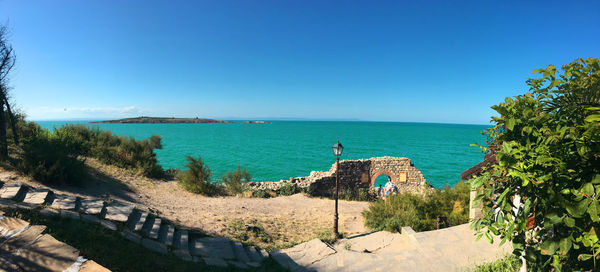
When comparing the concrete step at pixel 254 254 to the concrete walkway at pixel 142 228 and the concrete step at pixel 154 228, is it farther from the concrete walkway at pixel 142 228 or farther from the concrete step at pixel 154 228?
the concrete step at pixel 154 228

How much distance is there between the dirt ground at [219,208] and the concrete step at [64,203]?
7.11 ft

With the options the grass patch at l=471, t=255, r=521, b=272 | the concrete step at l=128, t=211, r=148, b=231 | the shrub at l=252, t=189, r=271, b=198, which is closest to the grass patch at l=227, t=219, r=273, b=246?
the concrete step at l=128, t=211, r=148, b=231

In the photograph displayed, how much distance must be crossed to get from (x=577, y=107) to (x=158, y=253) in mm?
5944

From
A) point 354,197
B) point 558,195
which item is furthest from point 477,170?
point 354,197

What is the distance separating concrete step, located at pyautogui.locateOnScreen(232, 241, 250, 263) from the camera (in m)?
5.44

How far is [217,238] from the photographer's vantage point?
6.39 m

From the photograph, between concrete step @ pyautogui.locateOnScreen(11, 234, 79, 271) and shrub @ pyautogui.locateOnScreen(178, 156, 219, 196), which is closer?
concrete step @ pyautogui.locateOnScreen(11, 234, 79, 271)

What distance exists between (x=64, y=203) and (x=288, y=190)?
11.1 meters

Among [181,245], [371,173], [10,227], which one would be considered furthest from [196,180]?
[371,173]

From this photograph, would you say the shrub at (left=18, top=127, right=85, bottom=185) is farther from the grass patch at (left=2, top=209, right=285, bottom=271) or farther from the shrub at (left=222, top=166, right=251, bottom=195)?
the shrub at (left=222, top=166, right=251, bottom=195)

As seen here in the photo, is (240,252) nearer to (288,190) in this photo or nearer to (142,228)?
(142,228)

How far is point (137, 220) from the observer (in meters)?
5.85

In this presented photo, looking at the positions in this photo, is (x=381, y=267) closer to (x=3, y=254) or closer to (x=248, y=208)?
(x=3, y=254)

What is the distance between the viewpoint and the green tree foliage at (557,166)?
1.58m
